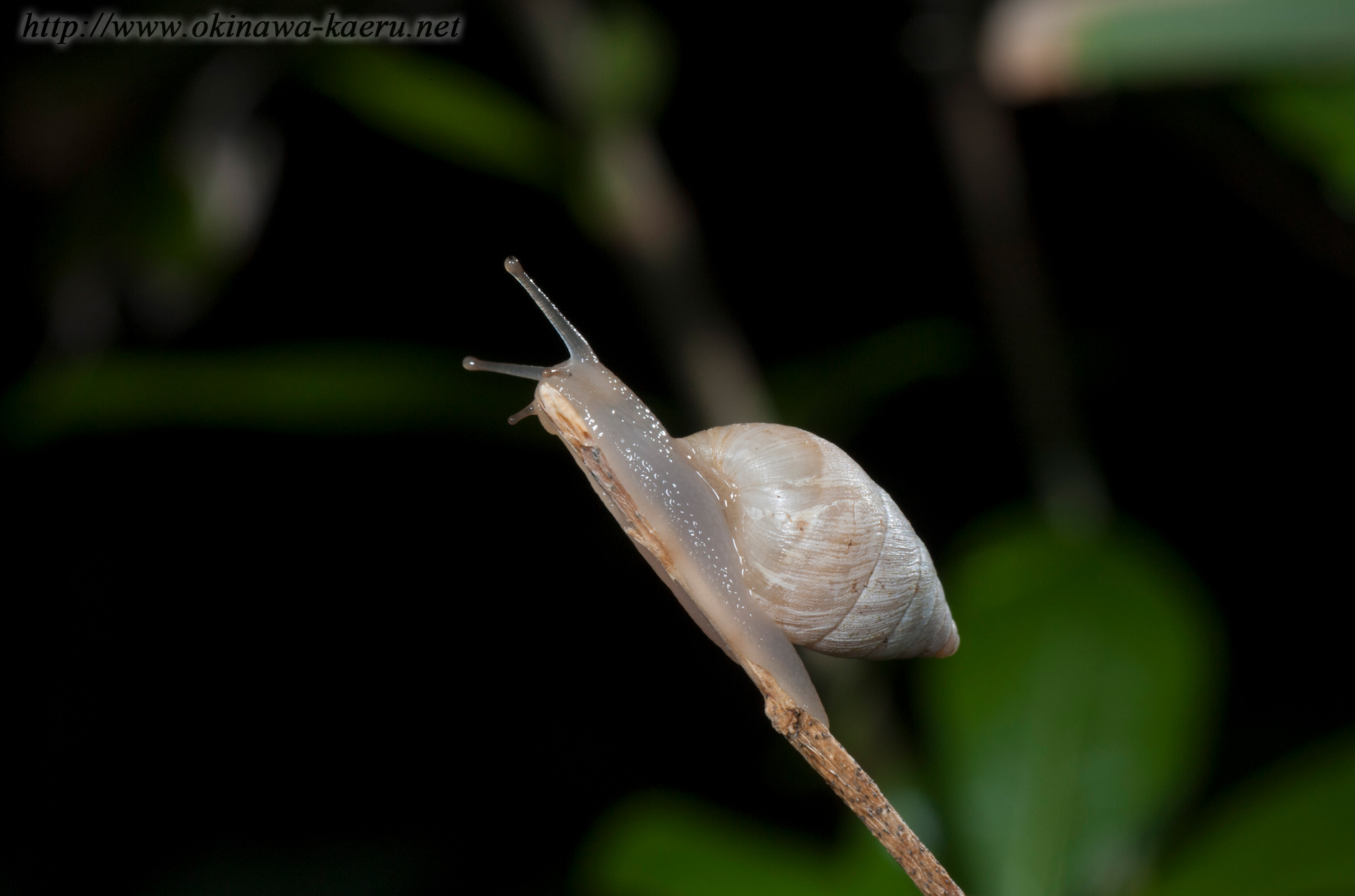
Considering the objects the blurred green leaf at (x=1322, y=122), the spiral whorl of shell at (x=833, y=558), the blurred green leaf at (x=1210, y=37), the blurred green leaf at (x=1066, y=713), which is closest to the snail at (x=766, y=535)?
the spiral whorl of shell at (x=833, y=558)

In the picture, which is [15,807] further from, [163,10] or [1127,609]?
[1127,609]

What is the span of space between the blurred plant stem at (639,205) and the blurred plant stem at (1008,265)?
55 cm

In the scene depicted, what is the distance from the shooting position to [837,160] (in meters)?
2.45

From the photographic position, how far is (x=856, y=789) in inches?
28.8

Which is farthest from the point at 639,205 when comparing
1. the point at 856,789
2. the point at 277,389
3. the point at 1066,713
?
the point at 856,789

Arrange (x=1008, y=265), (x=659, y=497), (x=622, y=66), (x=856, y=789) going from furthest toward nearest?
(x=1008, y=265) → (x=622, y=66) → (x=659, y=497) → (x=856, y=789)

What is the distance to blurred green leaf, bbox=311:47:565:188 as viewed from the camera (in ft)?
5.38

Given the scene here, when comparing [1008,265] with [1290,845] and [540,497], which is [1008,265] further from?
[540,497]

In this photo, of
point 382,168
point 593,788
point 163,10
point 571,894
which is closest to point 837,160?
point 382,168

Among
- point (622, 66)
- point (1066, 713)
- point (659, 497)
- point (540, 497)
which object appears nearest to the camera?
point (659, 497)

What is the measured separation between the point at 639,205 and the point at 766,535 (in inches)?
40.8

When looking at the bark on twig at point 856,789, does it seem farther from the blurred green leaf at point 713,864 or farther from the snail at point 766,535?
the blurred green leaf at point 713,864

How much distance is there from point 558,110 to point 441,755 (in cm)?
168

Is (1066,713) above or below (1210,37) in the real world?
below
